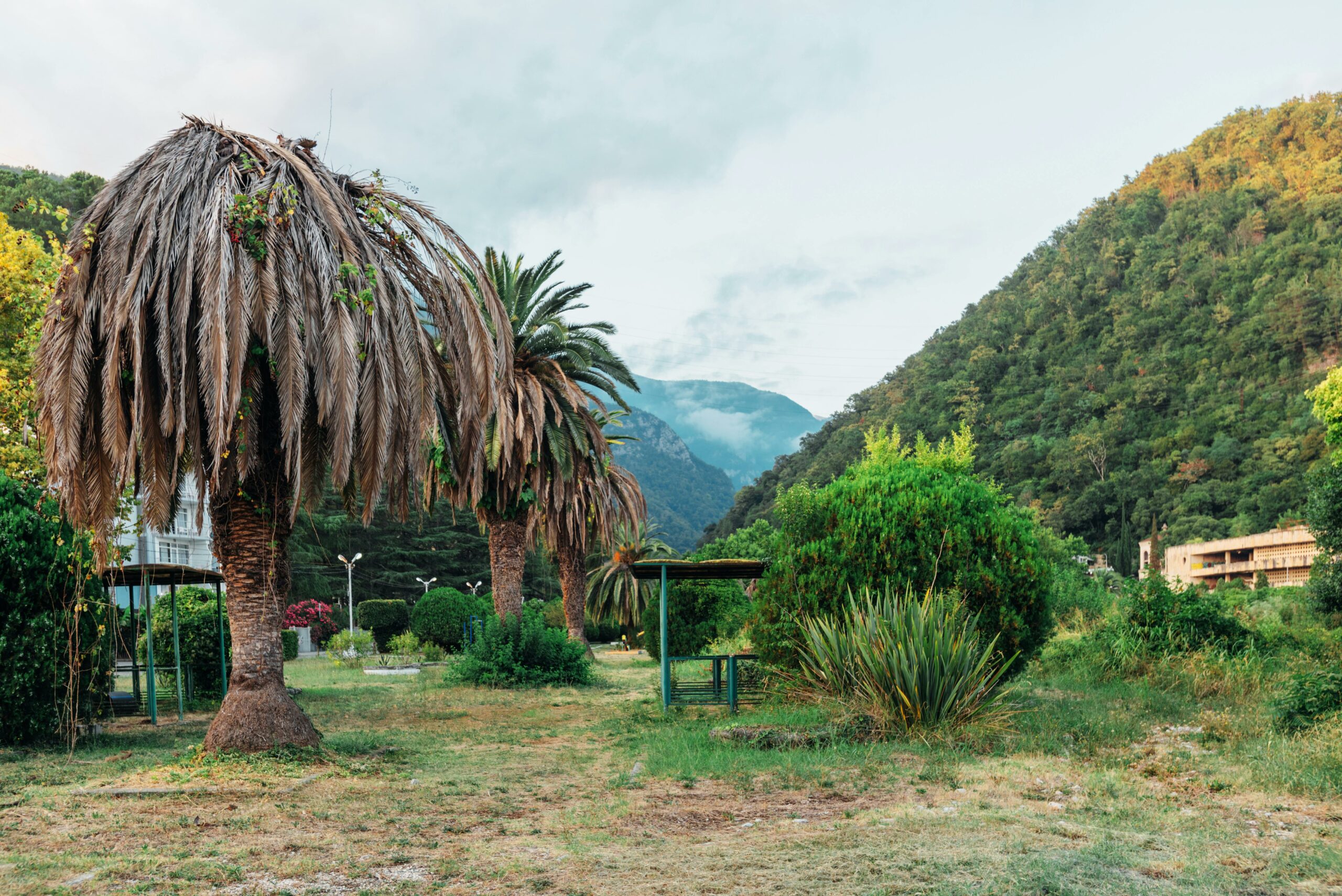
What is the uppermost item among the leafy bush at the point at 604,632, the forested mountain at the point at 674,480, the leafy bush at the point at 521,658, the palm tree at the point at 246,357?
the forested mountain at the point at 674,480

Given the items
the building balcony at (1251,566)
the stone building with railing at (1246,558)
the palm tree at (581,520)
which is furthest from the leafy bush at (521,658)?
the building balcony at (1251,566)

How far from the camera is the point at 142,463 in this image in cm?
844

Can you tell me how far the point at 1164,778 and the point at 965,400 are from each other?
63140 mm

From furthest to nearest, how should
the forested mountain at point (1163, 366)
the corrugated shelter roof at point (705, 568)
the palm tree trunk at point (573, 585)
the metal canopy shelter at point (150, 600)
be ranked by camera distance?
the forested mountain at point (1163, 366) → the palm tree trunk at point (573, 585) → the corrugated shelter roof at point (705, 568) → the metal canopy shelter at point (150, 600)

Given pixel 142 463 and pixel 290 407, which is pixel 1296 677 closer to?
pixel 290 407

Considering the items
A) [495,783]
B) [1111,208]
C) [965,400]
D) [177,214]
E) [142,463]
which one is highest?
[1111,208]

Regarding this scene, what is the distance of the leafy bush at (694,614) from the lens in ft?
82.8

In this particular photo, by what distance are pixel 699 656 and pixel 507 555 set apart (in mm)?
8134

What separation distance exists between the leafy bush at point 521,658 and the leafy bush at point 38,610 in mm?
9066

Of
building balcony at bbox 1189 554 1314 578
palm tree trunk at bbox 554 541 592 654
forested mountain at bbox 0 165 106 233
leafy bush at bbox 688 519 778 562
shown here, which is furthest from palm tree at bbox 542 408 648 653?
building balcony at bbox 1189 554 1314 578

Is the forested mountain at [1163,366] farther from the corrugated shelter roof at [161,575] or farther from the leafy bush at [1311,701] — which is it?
the leafy bush at [1311,701]

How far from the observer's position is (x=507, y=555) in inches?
781

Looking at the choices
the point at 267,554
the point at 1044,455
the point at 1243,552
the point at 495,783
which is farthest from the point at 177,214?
the point at 1044,455

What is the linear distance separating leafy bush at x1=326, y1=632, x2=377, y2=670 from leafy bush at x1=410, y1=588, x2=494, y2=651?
1.68 meters
